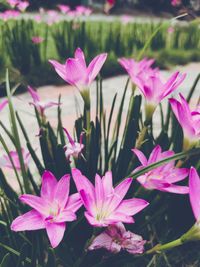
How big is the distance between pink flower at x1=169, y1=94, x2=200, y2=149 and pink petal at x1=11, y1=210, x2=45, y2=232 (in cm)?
28

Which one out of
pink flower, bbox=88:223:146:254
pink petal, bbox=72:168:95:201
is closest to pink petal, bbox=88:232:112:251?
pink flower, bbox=88:223:146:254

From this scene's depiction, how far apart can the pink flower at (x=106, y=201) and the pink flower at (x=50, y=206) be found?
1.3 inches

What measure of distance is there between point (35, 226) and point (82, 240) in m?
0.28

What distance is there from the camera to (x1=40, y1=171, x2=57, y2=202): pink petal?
699 mm

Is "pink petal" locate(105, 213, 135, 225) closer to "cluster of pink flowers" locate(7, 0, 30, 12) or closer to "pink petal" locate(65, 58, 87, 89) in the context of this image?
"pink petal" locate(65, 58, 87, 89)

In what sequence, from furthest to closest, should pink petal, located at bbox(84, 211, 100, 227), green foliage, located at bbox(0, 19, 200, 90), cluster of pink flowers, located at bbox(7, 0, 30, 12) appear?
green foliage, located at bbox(0, 19, 200, 90), cluster of pink flowers, located at bbox(7, 0, 30, 12), pink petal, located at bbox(84, 211, 100, 227)

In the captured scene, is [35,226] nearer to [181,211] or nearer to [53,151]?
[53,151]

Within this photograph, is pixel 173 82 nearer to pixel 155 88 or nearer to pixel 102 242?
pixel 155 88

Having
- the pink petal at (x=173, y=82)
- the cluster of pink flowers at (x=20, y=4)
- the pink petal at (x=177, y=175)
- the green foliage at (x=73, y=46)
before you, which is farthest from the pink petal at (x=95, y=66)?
the cluster of pink flowers at (x=20, y=4)

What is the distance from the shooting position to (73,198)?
71cm

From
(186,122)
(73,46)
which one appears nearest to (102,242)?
(186,122)

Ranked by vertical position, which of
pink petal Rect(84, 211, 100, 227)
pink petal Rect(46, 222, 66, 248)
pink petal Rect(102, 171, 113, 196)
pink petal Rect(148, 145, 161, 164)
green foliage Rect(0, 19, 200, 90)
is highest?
pink petal Rect(148, 145, 161, 164)

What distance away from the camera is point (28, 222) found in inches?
26.3

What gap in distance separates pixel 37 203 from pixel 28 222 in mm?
35
